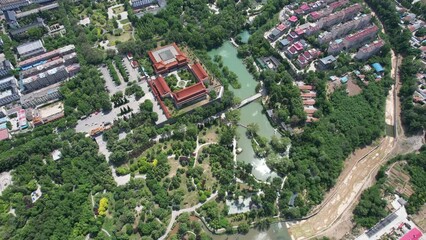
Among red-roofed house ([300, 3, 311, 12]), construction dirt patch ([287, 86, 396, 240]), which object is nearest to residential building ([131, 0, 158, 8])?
red-roofed house ([300, 3, 311, 12])

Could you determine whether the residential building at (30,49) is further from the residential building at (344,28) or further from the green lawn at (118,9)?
the residential building at (344,28)

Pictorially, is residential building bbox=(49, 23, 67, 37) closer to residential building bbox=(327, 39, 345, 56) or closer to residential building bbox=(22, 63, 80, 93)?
residential building bbox=(22, 63, 80, 93)

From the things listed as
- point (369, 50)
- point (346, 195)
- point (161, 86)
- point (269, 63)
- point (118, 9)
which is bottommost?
point (346, 195)

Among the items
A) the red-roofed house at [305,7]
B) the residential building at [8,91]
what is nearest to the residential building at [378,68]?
the red-roofed house at [305,7]

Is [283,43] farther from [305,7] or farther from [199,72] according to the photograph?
[199,72]

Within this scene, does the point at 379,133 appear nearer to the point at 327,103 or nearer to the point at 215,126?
the point at 327,103

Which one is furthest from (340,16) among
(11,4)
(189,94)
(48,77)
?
(11,4)

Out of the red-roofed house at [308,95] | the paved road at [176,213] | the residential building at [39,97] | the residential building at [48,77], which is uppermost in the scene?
the residential building at [48,77]
